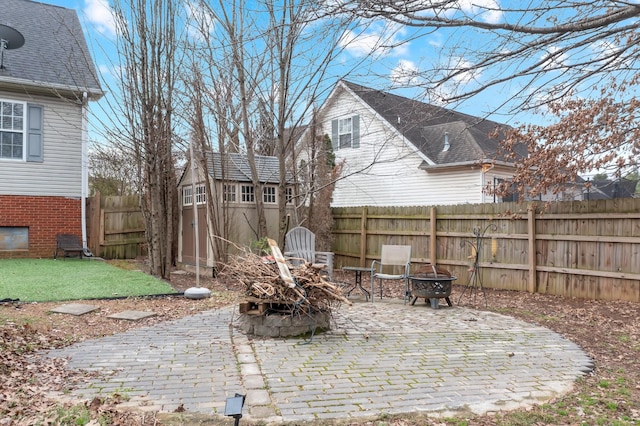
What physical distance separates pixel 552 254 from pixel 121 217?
11185 mm

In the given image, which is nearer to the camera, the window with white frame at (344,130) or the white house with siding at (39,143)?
the white house with siding at (39,143)

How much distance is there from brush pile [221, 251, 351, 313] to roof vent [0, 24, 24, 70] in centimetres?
1073

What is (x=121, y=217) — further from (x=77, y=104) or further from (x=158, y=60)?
(x=158, y=60)

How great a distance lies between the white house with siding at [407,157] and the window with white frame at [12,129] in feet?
25.8

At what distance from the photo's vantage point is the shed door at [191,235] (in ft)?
36.9

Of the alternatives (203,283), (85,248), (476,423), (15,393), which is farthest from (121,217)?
(476,423)

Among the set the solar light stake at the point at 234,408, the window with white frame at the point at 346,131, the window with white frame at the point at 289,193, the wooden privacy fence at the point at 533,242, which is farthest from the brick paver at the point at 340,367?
the window with white frame at the point at 346,131

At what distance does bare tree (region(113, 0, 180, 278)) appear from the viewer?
9.52m

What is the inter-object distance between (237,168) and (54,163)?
4.95 metres

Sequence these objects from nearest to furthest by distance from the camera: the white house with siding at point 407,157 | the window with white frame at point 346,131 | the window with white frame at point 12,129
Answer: the window with white frame at point 12,129 < the white house with siding at point 407,157 < the window with white frame at point 346,131

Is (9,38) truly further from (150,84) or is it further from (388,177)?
(388,177)

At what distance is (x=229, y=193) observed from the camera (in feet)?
36.8

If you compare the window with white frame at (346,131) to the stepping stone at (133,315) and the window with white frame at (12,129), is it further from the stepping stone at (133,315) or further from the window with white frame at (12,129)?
the stepping stone at (133,315)

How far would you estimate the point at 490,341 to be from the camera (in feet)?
17.8
